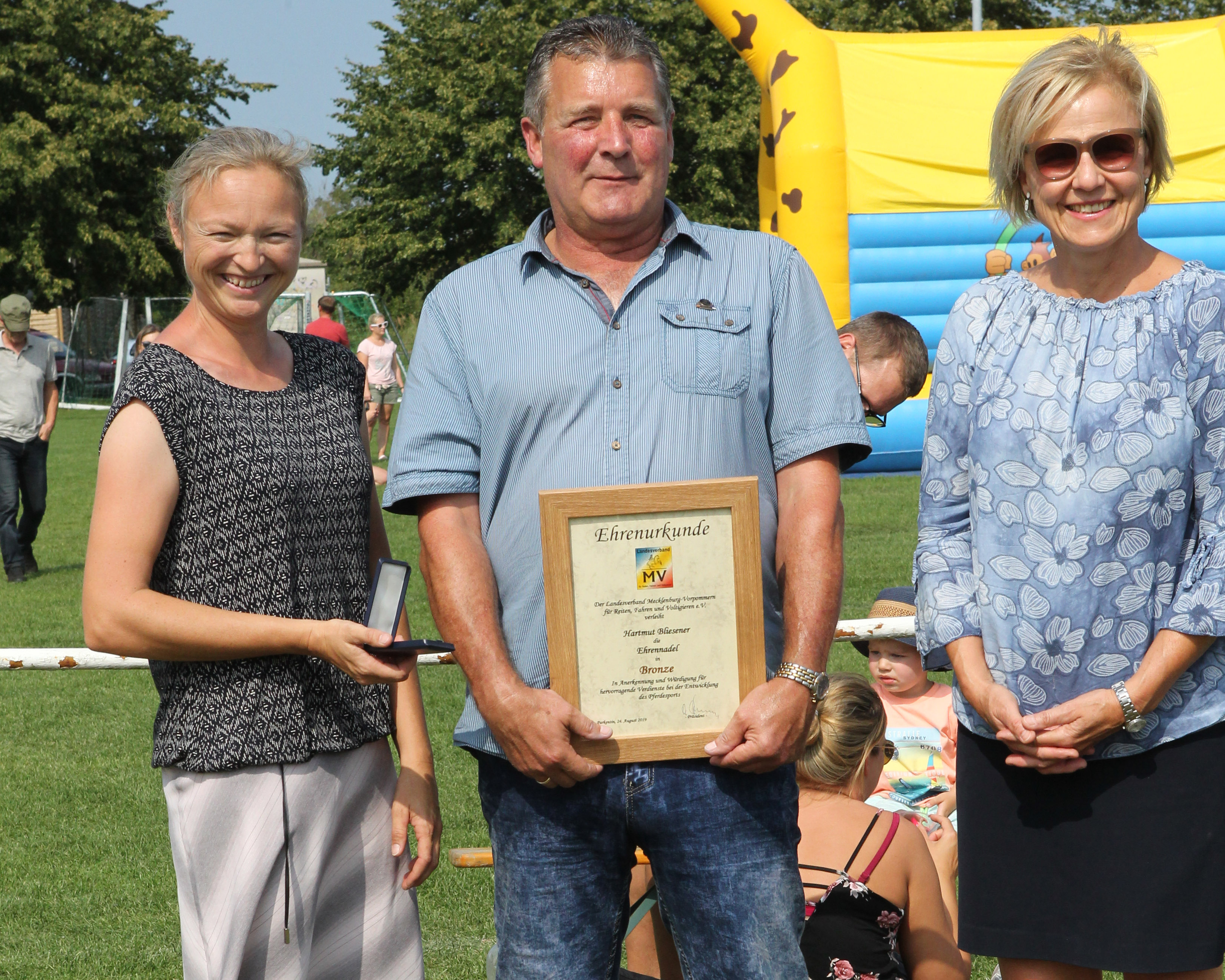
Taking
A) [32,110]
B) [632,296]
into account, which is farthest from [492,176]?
[632,296]

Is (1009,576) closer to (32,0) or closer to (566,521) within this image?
(566,521)

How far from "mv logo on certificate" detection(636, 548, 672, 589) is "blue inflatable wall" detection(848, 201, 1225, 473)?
10.5 metres

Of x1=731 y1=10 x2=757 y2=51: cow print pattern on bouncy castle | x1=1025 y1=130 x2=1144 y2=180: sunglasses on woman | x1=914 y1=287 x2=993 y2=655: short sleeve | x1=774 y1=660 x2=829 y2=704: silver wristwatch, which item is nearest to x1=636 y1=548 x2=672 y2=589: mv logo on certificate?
x1=774 y1=660 x2=829 y2=704: silver wristwatch

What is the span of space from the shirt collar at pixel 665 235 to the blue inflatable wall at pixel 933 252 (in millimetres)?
10252

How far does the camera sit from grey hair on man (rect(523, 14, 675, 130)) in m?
2.45

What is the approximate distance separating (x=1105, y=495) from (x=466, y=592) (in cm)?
114

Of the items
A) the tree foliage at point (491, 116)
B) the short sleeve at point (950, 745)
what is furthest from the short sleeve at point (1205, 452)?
the tree foliage at point (491, 116)

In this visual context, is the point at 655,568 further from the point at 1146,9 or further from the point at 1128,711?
the point at 1146,9

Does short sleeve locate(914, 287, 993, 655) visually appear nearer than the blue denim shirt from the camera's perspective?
No

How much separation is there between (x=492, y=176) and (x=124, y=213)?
11711 mm

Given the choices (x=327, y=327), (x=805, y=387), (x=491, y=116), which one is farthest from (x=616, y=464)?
(x=491, y=116)

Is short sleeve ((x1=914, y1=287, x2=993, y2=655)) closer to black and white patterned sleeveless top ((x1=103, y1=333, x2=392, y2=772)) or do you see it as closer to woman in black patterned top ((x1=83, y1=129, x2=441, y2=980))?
woman in black patterned top ((x1=83, y1=129, x2=441, y2=980))

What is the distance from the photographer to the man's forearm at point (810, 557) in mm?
2336
